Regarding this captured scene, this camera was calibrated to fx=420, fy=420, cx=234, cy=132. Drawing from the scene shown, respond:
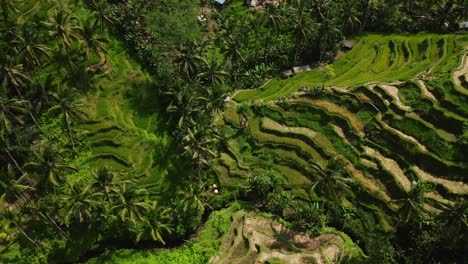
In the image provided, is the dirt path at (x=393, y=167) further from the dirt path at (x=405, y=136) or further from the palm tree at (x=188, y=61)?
the palm tree at (x=188, y=61)

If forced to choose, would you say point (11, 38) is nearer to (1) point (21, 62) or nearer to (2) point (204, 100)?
(1) point (21, 62)

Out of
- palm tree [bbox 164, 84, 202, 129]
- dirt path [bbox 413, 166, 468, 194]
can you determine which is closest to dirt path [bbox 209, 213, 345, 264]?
dirt path [bbox 413, 166, 468, 194]

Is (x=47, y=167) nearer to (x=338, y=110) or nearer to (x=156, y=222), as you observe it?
(x=156, y=222)

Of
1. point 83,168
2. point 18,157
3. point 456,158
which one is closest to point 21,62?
point 18,157

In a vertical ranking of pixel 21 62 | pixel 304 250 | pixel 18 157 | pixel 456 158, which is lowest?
pixel 304 250

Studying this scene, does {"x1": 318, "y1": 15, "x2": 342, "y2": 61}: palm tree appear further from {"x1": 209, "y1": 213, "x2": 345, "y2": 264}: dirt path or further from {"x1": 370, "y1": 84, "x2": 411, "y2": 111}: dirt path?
{"x1": 209, "y1": 213, "x2": 345, "y2": 264}: dirt path
